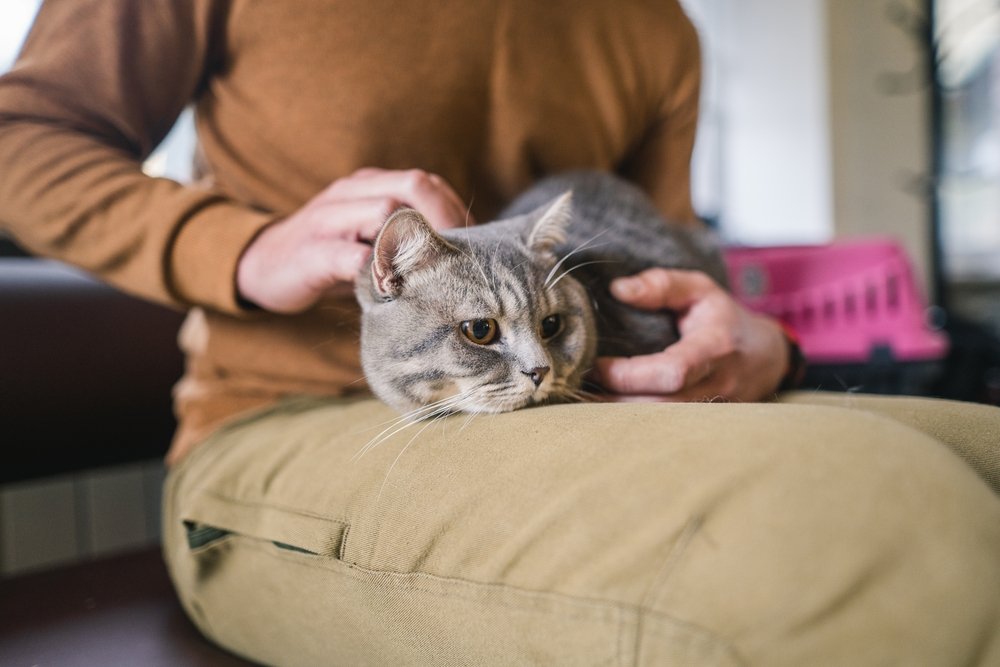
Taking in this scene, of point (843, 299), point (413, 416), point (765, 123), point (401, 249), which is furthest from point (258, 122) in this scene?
point (765, 123)

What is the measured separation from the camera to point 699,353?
0.81 metres

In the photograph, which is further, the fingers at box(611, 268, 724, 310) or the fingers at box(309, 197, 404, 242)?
the fingers at box(611, 268, 724, 310)

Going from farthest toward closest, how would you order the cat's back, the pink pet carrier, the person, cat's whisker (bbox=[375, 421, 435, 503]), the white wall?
the white wall < the pink pet carrier < the cat's back < cat's whisker (bbox=[375, 421, 435, 503]) < the person

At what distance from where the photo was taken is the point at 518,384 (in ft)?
2.44

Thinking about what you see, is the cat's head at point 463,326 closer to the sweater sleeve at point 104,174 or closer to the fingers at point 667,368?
the fingers at point 667,368

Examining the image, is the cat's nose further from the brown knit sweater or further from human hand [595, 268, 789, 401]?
the brown knit sweater

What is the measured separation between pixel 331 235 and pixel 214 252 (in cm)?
15

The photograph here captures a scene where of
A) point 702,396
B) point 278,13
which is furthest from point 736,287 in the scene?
point 278,13

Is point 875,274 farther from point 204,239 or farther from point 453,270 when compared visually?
point 204,239

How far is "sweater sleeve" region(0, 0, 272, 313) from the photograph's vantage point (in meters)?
0.81

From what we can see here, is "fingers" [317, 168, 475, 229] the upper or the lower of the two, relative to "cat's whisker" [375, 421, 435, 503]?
upper

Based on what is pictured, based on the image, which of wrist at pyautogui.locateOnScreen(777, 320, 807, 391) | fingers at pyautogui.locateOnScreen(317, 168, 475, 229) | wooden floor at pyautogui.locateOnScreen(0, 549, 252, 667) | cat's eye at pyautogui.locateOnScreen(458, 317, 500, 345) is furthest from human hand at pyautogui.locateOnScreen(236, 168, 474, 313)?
wrist at pyautogui.locateOnScreen(777, 320, 807, 391)

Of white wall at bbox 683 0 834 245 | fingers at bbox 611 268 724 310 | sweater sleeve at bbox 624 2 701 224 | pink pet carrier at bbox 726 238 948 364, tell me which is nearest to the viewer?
fingers at bbox 611 268 724 310

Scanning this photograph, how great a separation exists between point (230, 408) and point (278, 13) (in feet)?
1.67
